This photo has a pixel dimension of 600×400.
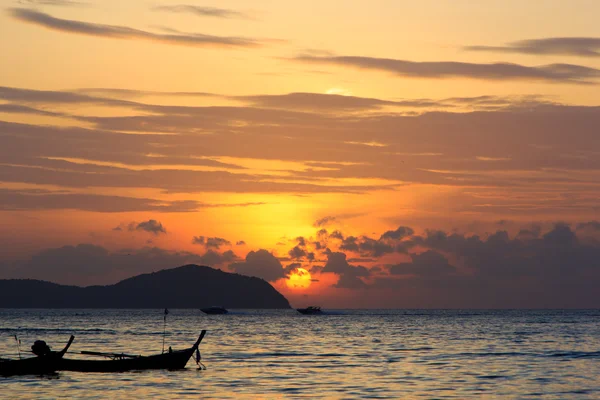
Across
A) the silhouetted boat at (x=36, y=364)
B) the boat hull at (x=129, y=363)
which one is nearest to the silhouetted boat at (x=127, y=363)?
the boat hull at (x=129, y=363)

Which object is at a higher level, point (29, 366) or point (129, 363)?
point (129, 363)

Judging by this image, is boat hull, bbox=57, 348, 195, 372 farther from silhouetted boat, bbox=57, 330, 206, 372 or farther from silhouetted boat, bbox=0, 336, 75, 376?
silhouetted boat, bbox=0, 336, 75, 376

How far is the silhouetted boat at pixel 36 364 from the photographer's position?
7000cm

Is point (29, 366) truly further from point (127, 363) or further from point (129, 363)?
point (129, 363)

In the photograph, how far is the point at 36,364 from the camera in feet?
231

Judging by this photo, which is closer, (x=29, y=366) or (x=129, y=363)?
(x=29, y=366)

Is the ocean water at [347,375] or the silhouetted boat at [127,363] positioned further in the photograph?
the silhouetted boat at [127,363]

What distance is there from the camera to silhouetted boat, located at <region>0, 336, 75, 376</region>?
7000 centimetres

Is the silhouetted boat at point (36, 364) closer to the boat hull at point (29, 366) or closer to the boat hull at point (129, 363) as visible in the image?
the boat hull at point (29, 366)

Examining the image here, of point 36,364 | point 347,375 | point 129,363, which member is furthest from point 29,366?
point 347,375

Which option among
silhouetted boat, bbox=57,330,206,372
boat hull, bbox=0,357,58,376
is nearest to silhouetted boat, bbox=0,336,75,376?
boat hull, bbox=0,357,58,376

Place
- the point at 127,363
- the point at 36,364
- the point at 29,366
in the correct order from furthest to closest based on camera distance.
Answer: the point at 127,363, the point at 29,366, the point at 36,364

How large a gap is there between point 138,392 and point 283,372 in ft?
58.0

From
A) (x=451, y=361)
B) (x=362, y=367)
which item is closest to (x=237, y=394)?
(x=362, y=367)
